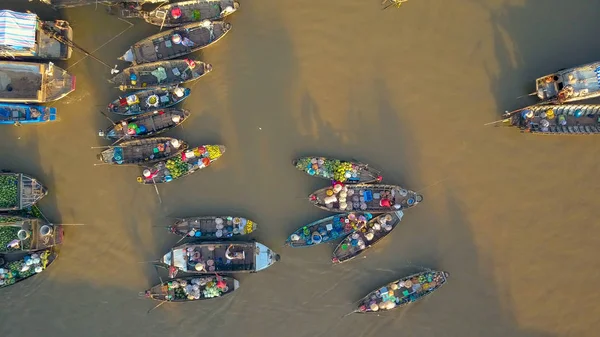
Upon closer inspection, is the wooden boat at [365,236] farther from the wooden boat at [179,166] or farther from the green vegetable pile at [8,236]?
the green vegetable pile at [8,236]

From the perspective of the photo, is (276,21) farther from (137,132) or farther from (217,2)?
(137,132)

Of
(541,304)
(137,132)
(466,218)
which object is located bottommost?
(541,304)

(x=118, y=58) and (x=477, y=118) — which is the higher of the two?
(x=118, y=58)

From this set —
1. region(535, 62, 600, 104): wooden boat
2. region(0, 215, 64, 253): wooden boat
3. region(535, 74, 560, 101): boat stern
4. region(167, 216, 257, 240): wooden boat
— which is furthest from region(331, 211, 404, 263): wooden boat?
region(0, 215, 64, 253): wooden boat

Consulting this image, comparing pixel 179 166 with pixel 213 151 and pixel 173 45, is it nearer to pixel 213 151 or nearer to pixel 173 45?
pixel 213 151

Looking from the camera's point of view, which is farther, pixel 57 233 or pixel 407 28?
pixel 407 28

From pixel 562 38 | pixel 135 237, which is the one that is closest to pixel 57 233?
pixel 135 237

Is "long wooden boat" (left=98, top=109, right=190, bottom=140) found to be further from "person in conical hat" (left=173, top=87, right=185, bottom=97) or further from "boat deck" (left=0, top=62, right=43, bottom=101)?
"boat deck" (left=0, top=62, right=43, bottom=101)

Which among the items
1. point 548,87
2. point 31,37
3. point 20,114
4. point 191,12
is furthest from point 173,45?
point 548,87
